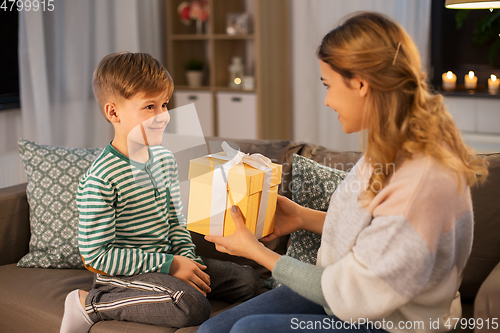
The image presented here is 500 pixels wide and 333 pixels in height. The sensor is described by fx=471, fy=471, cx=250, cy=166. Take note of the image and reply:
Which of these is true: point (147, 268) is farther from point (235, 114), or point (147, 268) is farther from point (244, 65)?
point (244, 65)

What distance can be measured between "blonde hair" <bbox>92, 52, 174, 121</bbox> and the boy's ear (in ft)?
0.07

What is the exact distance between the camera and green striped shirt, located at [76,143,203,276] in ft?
4.37

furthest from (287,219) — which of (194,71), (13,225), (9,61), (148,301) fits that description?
(194,71)

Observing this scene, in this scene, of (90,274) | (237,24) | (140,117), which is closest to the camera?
(140,117)

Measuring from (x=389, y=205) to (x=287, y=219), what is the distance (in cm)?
49

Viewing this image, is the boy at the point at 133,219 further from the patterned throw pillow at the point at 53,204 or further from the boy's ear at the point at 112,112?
the patterned throw pillow at the point at 53,204

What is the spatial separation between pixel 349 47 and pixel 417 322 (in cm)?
59

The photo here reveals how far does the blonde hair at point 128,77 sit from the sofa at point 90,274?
1.71ft

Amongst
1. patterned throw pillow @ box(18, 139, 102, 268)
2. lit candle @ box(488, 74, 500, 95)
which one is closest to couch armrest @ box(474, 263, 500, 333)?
patterned throw pillow @ box(18, 139, 102, 268)

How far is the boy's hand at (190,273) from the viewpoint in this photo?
141cm

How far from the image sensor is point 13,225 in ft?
5.82

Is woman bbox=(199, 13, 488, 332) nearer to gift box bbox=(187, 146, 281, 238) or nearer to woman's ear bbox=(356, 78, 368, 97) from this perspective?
woman's ear bbox=(356, 78, 368, 97)

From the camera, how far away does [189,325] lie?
1.33 metres

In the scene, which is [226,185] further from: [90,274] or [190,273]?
[90,274]
